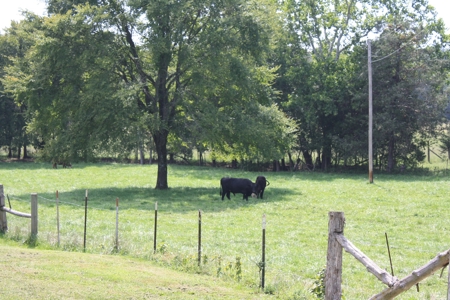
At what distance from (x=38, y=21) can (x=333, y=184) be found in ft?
61.5

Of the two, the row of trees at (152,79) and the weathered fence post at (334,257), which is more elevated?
the row of trees at (152,79)

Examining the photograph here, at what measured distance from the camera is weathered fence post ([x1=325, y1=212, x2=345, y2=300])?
7.83 metres

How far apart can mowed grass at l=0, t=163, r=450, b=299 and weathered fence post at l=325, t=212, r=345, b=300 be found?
1.24 metres

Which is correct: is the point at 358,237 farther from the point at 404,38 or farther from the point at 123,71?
the point at 404,38

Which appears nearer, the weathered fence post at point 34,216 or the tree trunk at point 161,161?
the weathered fence post at point 34,216

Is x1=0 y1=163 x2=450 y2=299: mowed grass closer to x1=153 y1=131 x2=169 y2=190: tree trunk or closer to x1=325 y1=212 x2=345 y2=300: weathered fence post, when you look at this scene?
x1=153 y1=131 x2=169 y2=190: tree trunk

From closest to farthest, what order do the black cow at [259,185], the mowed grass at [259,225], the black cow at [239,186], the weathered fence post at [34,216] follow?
the mowed grass at [259,225], the weathered fence post at [34,216], the black cow at [239,186], the black cow at [259,185]

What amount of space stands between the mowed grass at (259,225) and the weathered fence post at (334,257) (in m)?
1.24

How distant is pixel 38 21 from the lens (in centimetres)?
3034

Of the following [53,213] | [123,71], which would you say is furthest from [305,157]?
[53,213]

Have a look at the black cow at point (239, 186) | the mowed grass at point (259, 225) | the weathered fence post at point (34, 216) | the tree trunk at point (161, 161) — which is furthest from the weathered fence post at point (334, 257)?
the tree trunk at point (161, 161)

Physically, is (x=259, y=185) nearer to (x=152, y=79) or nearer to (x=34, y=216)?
(x=152, y=79)

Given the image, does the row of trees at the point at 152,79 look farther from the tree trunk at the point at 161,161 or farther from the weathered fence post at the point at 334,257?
the weathered fence post at the point at 334,257

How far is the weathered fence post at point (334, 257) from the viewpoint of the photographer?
25.7ft
